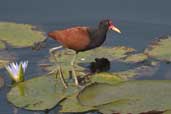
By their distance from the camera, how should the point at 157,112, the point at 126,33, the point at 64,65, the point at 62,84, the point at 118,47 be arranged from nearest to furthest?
the point at 157,112
the point at 62,84
the point at 64,65
the point at 118,47
the point at 126,33

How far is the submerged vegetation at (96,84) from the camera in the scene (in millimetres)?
4641

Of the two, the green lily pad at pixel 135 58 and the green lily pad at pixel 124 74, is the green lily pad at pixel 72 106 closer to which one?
the green lily pad at pixel 124 74

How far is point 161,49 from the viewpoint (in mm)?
5918

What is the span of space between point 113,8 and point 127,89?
9.25 ft

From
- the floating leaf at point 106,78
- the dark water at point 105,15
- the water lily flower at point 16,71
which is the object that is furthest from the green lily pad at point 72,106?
the dark water at point 105,15

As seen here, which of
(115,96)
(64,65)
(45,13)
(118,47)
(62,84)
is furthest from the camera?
(45,13)

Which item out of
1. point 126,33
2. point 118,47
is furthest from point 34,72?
point 126,33

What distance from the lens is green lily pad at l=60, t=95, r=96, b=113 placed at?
464 cm

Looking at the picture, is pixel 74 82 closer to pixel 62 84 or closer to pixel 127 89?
pixel 62 84

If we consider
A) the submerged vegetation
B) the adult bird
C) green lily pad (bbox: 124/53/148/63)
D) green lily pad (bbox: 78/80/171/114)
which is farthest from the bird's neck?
green lily pad (bbox: 78/80/171/114)

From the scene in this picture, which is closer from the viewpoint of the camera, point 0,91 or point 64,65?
point 0,91

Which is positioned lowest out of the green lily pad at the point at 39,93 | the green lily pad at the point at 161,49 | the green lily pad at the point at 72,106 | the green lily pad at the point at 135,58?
the green lily pad at the point at 72,106

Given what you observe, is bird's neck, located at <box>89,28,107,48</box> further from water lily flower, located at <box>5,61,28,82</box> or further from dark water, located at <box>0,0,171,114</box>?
dark water, located at <box>0,0,171,114</box>

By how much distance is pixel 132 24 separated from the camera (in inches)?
278
